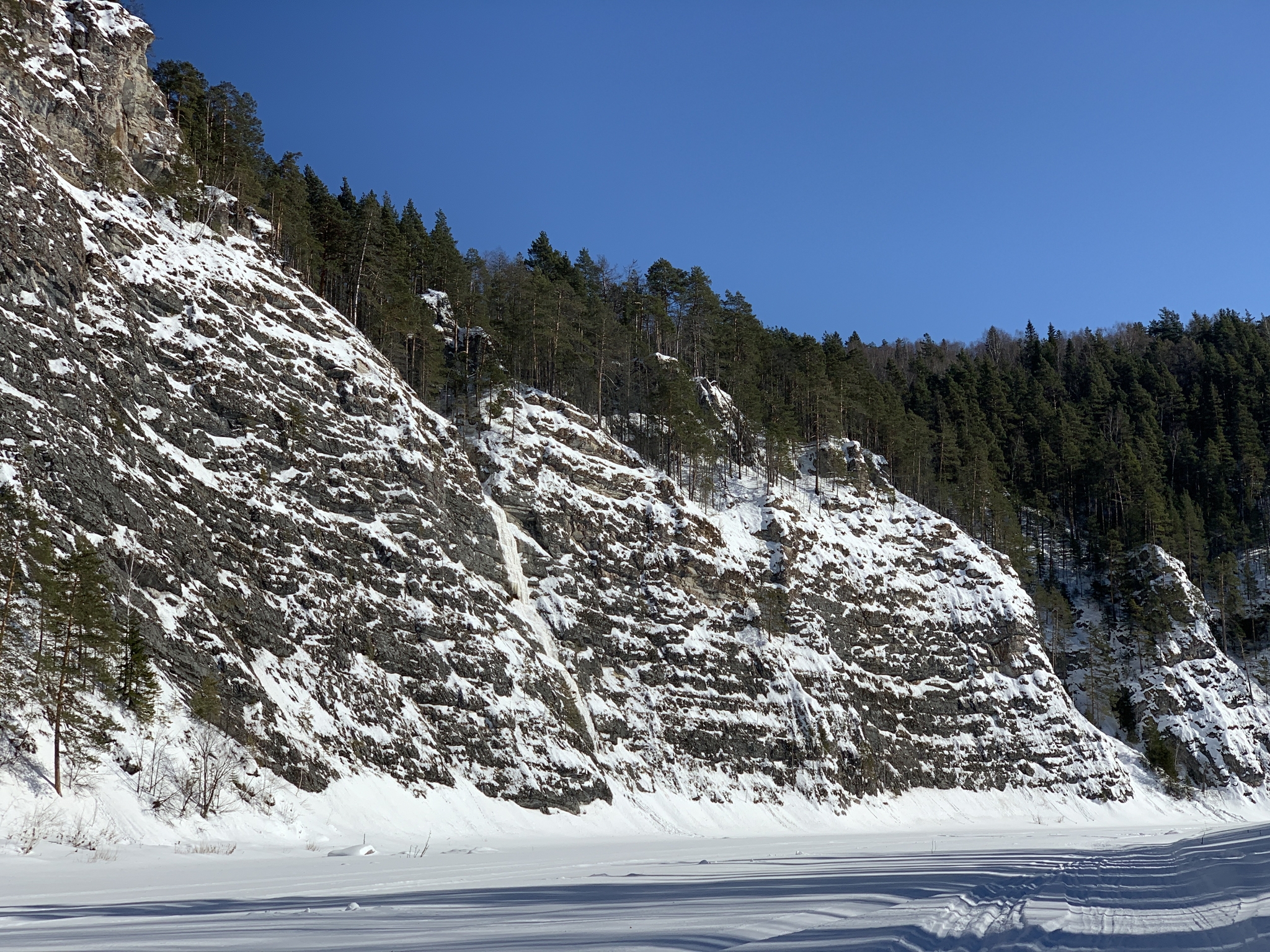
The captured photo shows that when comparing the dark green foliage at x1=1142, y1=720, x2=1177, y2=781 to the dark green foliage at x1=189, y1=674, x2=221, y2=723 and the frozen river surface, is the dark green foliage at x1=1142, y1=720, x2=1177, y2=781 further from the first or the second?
the dark green foliage at x1=189, y1=674, x2=221, y2=723

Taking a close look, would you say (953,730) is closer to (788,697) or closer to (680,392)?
(788,697)

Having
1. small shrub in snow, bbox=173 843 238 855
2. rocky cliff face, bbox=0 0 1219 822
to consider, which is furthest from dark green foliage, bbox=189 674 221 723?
small shrub in snow, bbox=173 843 238 855

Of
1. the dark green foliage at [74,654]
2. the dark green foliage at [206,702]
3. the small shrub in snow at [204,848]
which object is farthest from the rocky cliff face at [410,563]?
the small shrub in snow at [204,848]

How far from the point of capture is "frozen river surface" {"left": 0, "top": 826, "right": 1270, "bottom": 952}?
26.2 ft

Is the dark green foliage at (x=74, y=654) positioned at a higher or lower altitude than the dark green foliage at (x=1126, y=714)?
higher

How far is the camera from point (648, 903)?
10.6 meters

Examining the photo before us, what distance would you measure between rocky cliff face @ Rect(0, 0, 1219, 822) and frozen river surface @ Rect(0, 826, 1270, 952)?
14.6 metres

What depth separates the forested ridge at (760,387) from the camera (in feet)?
191

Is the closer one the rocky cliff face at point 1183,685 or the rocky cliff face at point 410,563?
the rocky cliff face at point 410,563

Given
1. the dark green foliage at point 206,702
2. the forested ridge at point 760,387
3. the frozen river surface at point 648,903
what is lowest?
the frozen river surface at point 648,903

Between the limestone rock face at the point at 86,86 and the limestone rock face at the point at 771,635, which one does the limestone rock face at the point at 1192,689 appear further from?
the limestone rock face at the point at 86,86

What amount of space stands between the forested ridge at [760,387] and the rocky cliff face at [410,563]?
6.64 m

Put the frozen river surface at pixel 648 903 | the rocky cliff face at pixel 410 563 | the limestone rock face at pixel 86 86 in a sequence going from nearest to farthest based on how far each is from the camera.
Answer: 1. the frozen river surface at pixel 648 903
2. the rocky cliff face at pixel 410 563
3. the limestone rock face at pixel 86 86

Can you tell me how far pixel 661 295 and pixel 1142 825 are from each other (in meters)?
52.4
